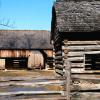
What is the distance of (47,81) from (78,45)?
841cm

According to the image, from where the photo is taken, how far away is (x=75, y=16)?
1947cm

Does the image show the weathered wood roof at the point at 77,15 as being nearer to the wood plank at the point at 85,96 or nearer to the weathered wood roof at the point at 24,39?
the wood plank at the point at 85,96

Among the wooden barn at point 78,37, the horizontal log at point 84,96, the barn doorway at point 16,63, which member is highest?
the wooden barn at point 78,37

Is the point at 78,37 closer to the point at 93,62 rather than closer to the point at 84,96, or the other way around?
the point at 93,62

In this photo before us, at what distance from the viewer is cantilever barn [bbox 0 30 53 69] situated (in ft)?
140

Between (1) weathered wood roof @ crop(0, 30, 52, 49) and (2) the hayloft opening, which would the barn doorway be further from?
(2) the hayloft opening

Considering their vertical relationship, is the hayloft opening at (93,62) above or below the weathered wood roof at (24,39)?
below

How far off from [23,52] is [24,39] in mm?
2564

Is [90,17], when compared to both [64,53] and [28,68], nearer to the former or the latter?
[64,53]

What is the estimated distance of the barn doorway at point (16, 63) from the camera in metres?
43.1

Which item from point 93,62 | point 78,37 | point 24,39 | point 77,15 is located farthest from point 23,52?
point 78,37

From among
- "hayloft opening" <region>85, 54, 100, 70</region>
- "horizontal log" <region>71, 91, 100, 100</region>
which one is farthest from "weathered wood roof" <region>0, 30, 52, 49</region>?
"horizontal log" <region>71, 91, 100, 100</region>

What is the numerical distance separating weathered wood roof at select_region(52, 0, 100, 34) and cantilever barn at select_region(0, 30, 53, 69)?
2243 centimetres

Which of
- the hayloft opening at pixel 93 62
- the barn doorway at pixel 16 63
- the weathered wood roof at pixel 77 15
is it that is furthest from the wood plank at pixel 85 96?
the barn doorway at pixel 16 63
